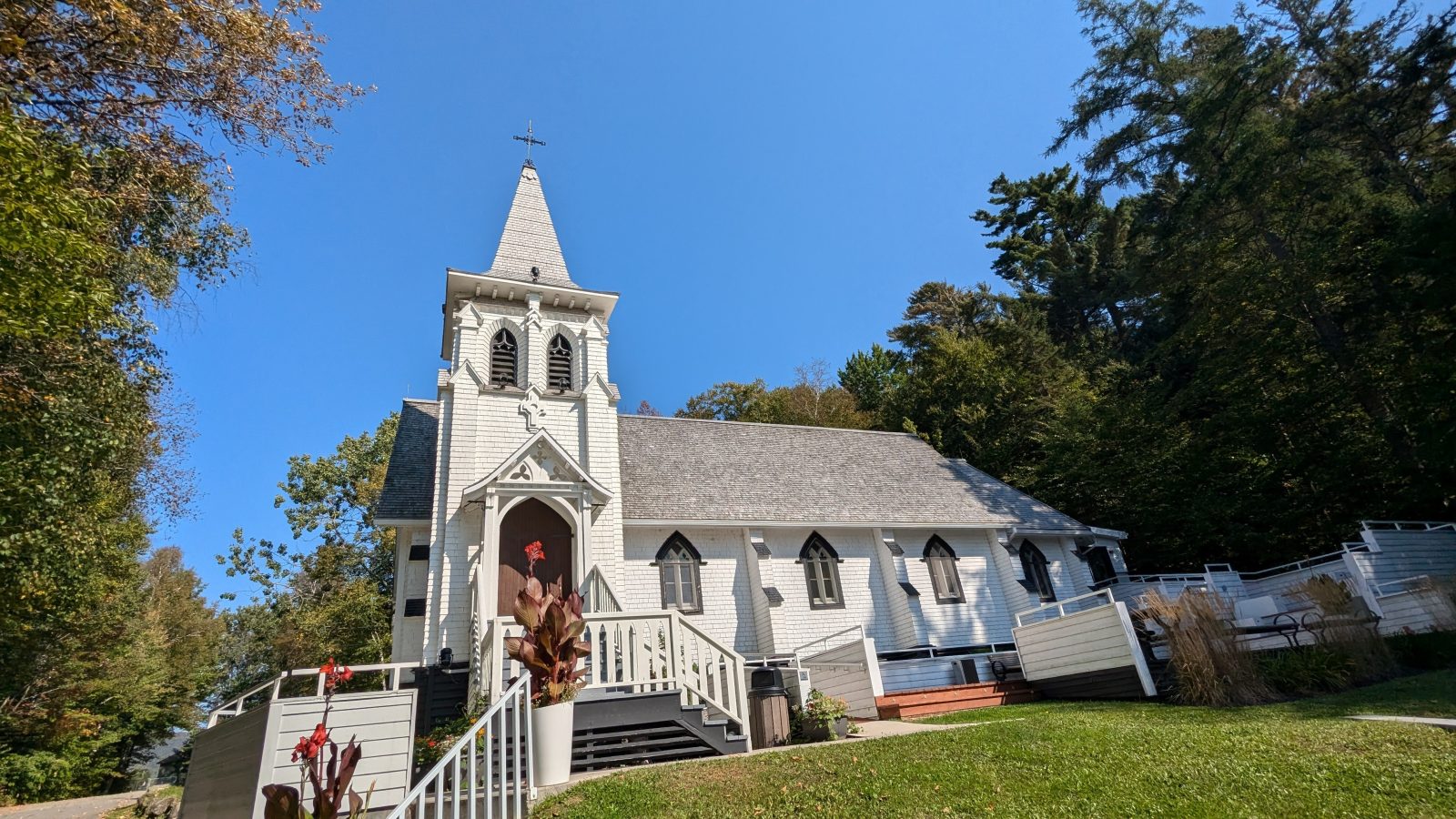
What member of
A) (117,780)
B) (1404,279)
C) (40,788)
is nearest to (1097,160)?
(1404,279)

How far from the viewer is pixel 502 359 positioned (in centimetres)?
1557

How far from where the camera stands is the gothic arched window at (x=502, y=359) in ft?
50.1

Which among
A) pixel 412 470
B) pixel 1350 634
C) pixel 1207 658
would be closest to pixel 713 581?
pixel 412 470

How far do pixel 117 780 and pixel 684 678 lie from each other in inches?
1385

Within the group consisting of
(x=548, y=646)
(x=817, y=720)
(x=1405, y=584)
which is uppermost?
(x=548, y=646)

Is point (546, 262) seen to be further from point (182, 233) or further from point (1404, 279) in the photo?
point (1404, 279)

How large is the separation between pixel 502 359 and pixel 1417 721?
16.2m

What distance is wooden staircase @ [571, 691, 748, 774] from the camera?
8.37 metres

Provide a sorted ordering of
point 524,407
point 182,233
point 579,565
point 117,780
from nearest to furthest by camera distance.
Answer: point 182,233 → point 579,565 → point 524,407 → point 117,780

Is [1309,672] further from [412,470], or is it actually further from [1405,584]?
[412,470]

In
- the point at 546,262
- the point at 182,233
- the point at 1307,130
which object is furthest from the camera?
the point at 1307,130

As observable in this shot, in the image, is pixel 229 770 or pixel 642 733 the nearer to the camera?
pixel 229 770

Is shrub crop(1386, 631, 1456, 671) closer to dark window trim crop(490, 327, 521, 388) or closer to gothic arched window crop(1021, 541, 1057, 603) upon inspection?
gothic arched window crop(1021, 541, 1057, 603)

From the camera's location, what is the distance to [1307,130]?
20.3 meters
